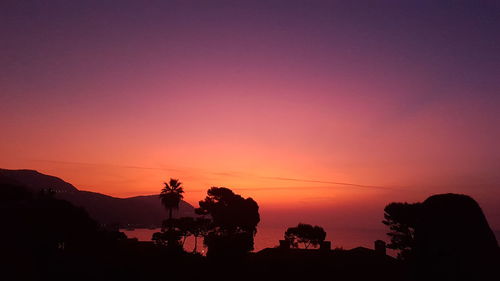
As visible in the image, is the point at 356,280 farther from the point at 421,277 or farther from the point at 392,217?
the point at 392,217

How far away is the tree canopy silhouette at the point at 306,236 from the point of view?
65.4 m

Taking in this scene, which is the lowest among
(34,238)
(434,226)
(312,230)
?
(312,230)

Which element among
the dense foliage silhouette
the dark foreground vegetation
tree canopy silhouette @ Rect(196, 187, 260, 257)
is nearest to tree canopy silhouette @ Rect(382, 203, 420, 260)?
the dark foreground vegetation

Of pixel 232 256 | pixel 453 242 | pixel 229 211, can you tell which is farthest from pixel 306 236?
pixel 453 242

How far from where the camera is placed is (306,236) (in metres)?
65.8

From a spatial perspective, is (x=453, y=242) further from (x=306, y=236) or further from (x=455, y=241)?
(x=306, y=236)

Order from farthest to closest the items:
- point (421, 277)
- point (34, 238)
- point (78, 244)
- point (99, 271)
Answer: point (78, 244) < point (34, 238) < point (99, 271) < point (421, 277)

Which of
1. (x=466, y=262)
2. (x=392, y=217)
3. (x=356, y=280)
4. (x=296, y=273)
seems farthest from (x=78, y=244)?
(x=392, y=217)

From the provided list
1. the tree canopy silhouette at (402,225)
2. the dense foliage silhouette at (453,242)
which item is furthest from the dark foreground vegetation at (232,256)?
the tree canopy silhouette at (402,225)

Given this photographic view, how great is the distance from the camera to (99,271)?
915 inches

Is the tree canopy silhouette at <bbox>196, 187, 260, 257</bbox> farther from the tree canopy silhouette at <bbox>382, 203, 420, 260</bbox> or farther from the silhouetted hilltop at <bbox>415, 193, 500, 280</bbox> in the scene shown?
the silhouetted hilltop at <bbox>415, 193, 500, 280</bbox>

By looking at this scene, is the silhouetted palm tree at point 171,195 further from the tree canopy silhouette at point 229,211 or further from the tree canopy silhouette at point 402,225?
the tree canopy silhouette at point 402,225

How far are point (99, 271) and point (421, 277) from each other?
21.4m

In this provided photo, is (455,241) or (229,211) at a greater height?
(455,241)
